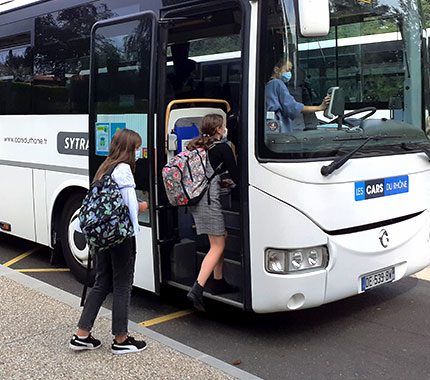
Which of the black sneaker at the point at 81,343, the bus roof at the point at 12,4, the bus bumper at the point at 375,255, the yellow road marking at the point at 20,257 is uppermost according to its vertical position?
the bus roof at the point at 12,4

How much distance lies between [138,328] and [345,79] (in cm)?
272

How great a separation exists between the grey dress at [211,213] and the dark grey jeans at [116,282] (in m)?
0.77

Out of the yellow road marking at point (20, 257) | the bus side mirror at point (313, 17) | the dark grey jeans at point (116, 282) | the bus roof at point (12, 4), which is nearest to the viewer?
the bus side mirror at point (313, 17)

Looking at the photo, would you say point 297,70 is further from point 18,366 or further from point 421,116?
point 18,366

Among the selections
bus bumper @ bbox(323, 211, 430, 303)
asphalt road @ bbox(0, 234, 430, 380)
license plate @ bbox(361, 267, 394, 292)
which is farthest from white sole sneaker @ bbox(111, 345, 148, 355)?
license plate @ bbox(361, 267, 394, 292)

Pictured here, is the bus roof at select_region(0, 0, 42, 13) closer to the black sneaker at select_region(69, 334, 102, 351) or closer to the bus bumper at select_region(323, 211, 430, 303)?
the black sneaker at select_region(69, 334, 102, 351)

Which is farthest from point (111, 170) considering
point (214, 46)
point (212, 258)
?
point (214, 46)

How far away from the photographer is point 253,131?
14.6 feet

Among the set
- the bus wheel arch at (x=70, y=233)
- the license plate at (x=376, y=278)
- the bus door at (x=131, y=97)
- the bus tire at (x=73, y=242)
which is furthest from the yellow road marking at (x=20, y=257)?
the license plate at (x=376, y=278)

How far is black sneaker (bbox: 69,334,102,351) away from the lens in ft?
14.4

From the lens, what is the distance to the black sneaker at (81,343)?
4387mm

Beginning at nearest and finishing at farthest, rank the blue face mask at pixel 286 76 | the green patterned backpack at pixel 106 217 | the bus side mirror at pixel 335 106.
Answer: the green patterned backpack at pixel 106 217 → the blue face mask at pixel 286 76 → the bus side mirror at pixel 335 106

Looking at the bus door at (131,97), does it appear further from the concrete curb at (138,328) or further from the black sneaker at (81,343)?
the black sneaker at (81,343)

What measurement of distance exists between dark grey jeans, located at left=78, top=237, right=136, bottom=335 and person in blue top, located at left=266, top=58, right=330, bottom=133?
142 centimetres
